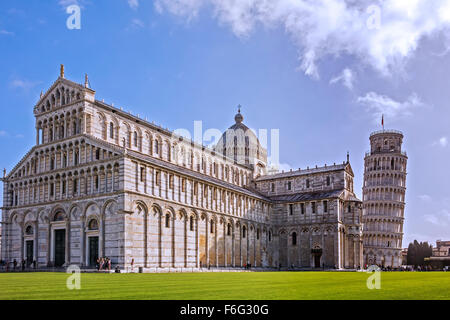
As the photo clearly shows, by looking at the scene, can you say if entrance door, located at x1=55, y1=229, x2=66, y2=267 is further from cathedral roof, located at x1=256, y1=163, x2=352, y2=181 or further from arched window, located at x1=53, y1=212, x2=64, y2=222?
cathedral roof, located at x1=256, y1=163, x2=352, y2=181

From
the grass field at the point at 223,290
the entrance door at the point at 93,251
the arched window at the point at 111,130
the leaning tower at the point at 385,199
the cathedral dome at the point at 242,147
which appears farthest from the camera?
the leaning tower at the point at 385,199

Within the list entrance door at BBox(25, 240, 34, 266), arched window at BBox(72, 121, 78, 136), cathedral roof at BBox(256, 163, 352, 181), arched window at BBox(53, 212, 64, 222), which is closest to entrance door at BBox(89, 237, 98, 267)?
arched window at BBox(53, 212, 64, 222)

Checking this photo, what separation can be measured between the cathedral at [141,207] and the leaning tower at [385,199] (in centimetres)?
3807

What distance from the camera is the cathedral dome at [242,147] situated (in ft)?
283

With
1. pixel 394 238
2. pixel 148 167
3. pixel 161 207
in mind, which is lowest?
pixel 394 238

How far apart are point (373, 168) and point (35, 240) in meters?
80.8

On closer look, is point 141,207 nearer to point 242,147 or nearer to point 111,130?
point 111,130

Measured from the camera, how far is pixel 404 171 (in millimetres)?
110188

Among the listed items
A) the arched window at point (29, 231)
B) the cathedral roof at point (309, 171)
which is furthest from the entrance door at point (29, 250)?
the cathedral roof at point (309, 171)

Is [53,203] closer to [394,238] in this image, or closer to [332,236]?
[332,236]

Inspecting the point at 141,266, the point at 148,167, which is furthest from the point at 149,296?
the point at 148,167

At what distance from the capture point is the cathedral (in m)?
46.7

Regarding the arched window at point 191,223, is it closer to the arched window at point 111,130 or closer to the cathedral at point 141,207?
the cathedral at point 141,207

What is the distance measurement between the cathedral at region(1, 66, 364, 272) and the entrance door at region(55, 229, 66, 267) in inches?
5.7
